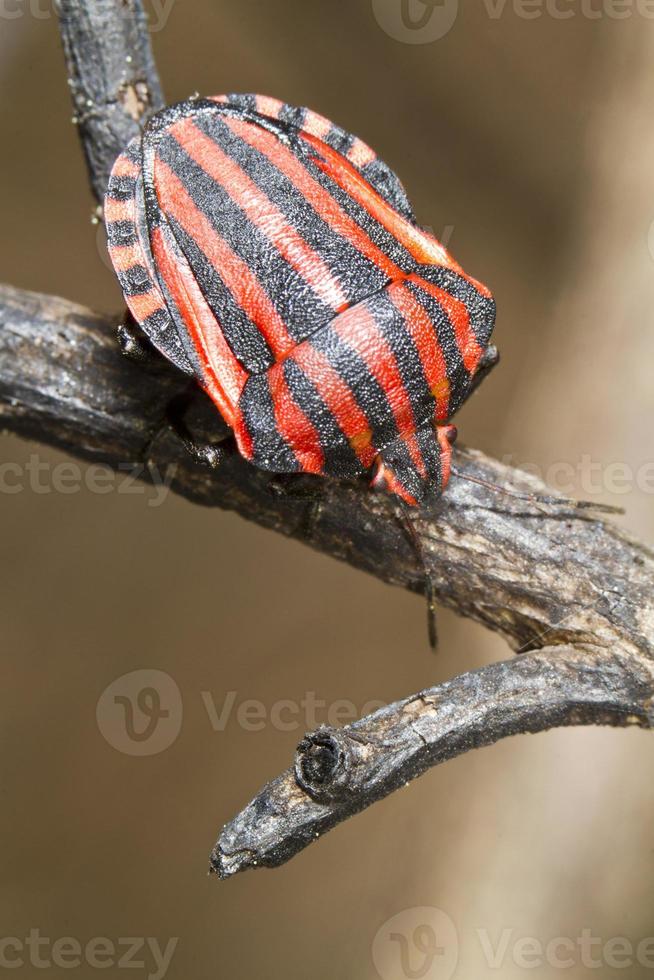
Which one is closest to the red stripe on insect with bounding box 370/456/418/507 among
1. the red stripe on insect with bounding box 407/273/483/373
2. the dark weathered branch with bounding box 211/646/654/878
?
the red stripe on insect with bounding box 407/273/483/373

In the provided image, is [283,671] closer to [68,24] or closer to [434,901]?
[434,901]

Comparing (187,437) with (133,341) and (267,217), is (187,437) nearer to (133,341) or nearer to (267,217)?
(133,341)

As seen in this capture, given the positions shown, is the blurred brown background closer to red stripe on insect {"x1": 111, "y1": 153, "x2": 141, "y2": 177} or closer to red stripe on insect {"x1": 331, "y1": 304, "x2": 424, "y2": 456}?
red stripe on insect {"x1": 111, "y1": 153, "x2": 141, "y2": 177}

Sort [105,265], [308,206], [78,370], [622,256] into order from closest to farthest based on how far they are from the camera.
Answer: [308,206] < [78,370] < [105,265] < [622,256]

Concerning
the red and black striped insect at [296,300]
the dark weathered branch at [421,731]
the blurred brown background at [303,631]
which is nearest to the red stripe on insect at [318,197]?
the red and black striped insect at [296,300]

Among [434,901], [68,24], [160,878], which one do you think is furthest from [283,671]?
[68,24]

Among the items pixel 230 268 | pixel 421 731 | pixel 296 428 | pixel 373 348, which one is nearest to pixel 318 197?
pixel 230 268
